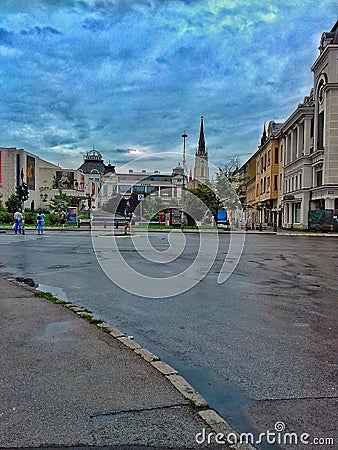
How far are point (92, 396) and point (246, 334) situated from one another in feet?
10.3

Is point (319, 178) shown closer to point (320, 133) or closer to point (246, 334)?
point (320, 133)

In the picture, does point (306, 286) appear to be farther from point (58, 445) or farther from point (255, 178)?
point (255, 178)

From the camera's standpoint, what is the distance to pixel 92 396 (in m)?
4.22

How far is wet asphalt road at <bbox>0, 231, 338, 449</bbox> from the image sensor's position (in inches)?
167

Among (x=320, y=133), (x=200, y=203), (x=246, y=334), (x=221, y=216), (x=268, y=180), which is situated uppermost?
(x=320, y=133)

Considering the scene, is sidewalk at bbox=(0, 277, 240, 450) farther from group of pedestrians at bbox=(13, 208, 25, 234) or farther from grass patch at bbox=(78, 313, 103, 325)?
group of pedestrians at bbox=(13, 208, 25, 234)

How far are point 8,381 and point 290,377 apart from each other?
3.00 meters

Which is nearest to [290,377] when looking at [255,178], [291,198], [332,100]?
[332,100]

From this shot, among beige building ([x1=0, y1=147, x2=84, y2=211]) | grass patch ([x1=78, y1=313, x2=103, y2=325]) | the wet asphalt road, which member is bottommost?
the wet asphalt road

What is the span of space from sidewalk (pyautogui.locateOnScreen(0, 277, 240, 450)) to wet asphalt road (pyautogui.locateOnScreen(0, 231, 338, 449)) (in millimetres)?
404

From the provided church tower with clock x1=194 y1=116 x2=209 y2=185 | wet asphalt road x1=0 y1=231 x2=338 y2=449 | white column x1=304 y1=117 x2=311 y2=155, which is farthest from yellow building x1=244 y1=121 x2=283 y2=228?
wet asphalt road x1=0 y1=231 x2=338 y2=449

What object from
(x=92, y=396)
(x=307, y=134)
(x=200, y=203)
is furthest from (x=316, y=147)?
(x=92, y=396)

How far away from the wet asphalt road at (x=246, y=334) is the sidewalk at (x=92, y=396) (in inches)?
15.9

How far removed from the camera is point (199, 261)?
17688mm
